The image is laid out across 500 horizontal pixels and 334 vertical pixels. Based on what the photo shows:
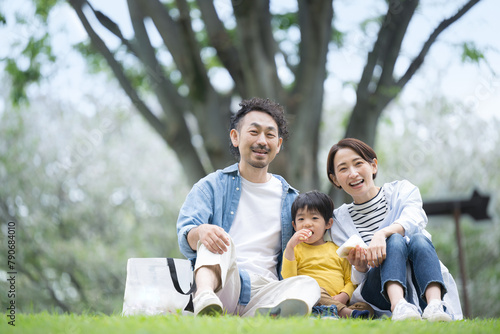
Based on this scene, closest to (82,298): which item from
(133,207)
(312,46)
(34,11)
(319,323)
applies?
(133,207)

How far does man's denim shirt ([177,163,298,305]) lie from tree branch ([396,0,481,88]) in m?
2.75

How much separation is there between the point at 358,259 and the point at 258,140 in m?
1.10

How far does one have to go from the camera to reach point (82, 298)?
14.0 meters

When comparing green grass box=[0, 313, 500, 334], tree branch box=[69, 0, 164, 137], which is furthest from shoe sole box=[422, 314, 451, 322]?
tree branch box=[69, 0, 164, 137]

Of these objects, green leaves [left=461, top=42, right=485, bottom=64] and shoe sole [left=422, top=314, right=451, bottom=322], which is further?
green leaves [left=461, top=42, right=485, bottom=64]

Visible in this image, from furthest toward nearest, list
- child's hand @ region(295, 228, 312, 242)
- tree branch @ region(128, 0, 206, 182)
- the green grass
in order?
1. tree branch @ region(128, 0, 206, 182)
2. child's hand @ region(295, 228, 312, 242)
3. the green grass

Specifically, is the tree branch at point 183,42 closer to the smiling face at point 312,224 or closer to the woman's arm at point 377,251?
the smiling face at point 312,224

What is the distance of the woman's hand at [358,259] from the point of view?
294cm

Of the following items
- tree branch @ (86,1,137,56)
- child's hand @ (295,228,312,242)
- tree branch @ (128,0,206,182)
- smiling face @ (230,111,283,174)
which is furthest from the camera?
tree branch @ (128,0,206,182)

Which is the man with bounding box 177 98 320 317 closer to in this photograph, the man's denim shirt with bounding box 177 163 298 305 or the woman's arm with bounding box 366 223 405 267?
the man's denim shirt with bounding box 177 163 298 305

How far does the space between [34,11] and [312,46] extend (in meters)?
3.65

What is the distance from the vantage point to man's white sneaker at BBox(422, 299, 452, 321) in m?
2.65

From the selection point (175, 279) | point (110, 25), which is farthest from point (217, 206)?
point (110, 25)

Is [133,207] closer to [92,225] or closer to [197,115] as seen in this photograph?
[92,225]
